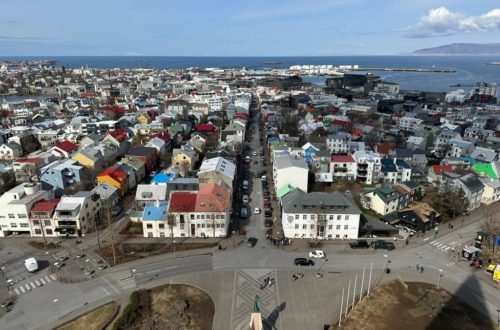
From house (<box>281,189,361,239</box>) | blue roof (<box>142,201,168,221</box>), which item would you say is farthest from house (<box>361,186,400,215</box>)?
blue roof (<box>142,201,168,221</box>)

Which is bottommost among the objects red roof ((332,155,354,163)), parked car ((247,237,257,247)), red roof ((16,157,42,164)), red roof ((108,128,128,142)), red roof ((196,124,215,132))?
parked car ((247,237,257,247))

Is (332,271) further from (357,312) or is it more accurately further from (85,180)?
(85,180)

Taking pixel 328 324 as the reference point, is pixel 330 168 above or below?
above

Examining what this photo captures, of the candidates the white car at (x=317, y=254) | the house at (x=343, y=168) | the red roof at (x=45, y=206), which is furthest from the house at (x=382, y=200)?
the red roof at (x=45, y=206)

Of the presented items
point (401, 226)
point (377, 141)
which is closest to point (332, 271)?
point (401, 226)

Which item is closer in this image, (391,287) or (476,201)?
(391,287)

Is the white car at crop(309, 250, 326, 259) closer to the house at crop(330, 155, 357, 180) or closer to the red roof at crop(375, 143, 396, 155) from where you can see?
the house at crop(330, 155, 357, 180)

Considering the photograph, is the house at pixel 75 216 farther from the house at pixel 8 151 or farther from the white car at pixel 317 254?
the house at pixel 8 151
